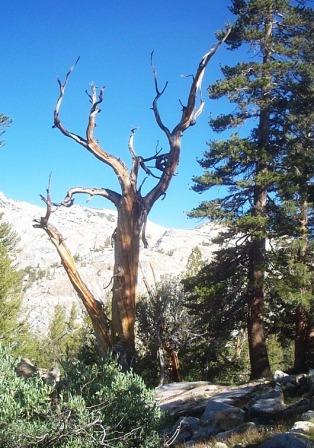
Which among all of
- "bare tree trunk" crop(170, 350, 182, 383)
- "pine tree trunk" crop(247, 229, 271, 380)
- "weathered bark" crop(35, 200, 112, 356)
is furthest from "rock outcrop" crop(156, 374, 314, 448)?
"bare tree trunk" crop(170, 350, 182, 383)

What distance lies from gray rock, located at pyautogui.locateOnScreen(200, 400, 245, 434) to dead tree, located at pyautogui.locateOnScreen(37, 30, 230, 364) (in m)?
3.04

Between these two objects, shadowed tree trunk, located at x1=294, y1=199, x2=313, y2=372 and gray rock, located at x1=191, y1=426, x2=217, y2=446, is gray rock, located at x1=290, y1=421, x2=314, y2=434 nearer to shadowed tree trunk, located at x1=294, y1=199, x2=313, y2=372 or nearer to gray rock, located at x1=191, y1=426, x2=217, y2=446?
gray rock, located at x1=191, y1=426, x2=217, y2=446

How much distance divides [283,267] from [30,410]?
1081 cm

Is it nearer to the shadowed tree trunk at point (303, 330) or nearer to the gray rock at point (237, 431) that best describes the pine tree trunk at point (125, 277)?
the gray rock at point (237, 431)

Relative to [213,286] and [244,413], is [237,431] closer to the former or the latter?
[244,413]

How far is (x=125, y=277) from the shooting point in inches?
248

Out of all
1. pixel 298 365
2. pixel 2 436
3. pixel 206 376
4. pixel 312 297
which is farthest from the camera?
pixel 206 376

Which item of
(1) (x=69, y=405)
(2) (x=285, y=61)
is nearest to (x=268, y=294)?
(2) (x=285, y=61)

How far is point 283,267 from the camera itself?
1384 centimetres

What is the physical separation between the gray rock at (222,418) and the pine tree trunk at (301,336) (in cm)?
738

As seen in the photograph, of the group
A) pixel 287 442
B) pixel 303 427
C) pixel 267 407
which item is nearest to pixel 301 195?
pixel 267 407

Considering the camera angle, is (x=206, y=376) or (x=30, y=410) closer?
(x=30, y=410)

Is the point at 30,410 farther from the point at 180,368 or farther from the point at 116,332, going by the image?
the point at 180,368

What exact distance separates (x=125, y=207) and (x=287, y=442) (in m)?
3.90
